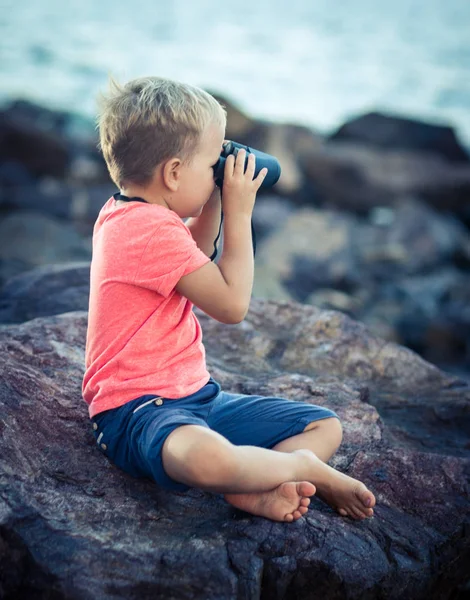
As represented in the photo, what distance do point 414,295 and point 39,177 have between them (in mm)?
5634

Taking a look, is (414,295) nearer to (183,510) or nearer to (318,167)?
(318,167)

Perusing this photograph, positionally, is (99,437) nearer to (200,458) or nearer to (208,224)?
(200,458)

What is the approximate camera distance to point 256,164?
7.21 feet

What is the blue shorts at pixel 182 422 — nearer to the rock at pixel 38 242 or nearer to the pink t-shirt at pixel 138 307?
the pink t-shirt at pixel 138 307

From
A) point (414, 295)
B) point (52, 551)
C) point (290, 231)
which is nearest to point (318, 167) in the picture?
point (290, 231)

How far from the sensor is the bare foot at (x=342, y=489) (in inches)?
79.2

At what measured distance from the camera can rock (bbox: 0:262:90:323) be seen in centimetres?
321

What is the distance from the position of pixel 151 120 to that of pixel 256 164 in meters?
0.37

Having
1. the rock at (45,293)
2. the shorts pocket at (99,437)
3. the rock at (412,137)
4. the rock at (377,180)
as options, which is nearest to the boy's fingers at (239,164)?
the shorts pocket at (99,437)

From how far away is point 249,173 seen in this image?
7.07 ft

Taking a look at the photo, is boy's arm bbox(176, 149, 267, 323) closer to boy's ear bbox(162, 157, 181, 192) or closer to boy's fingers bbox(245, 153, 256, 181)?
boy's fingers bbox(245, 153, 256, 181)

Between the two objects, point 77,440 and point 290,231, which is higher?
point 77,440

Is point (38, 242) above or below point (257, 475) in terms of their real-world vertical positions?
below

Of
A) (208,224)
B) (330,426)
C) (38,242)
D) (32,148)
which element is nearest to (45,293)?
(208,224)
